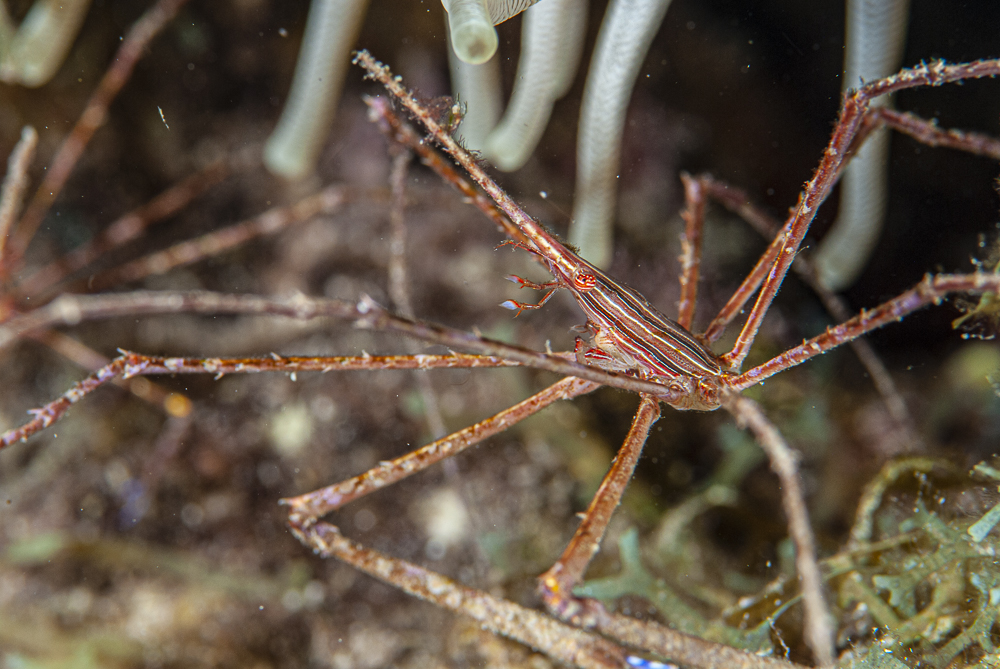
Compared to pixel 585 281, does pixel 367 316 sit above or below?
below

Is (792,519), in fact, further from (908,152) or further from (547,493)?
(908,152)

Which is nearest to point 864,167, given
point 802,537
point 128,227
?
point 802,537

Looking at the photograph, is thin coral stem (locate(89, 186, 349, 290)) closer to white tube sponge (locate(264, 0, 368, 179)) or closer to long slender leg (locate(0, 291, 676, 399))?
white tube sponge (locate(264, 0, 368, 179))

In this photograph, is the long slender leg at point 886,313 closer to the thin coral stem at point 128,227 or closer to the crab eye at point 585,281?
the crab eye at point 585,281

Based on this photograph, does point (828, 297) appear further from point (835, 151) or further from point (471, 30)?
point (471, 30)

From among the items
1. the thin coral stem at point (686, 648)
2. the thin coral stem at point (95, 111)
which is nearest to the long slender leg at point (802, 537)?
the thin coral stem at point (686, 648)
